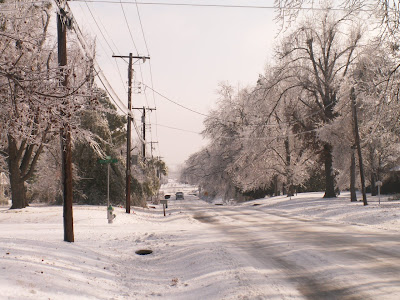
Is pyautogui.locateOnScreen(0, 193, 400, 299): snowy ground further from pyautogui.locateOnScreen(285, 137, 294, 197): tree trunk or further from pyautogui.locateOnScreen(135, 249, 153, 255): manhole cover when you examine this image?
pyautogui.locateOnScreen(285, 137, 294, 197): tree trunk

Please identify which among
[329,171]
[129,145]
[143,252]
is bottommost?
[143,252]

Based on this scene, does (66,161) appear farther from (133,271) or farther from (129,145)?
(129,145)

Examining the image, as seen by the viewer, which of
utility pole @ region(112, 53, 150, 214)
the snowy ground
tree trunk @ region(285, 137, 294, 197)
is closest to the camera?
the snowy ground

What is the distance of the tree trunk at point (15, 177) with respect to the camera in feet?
79.4

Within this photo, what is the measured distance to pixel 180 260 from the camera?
1018 cm

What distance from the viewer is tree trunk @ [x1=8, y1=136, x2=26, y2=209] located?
953 inches

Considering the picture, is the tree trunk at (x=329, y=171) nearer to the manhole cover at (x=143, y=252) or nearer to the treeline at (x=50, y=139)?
the treeline at (x=50, y=139)

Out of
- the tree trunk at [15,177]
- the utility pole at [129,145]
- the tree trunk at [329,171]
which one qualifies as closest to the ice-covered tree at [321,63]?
the tree trunk at [329,171]

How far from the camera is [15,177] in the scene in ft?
80.6

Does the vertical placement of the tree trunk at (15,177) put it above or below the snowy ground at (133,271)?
above

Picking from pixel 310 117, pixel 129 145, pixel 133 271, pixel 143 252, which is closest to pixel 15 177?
pixel 129 145

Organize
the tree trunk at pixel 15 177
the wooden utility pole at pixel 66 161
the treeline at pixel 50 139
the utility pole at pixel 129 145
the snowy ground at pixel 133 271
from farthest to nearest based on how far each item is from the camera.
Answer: the utility pole at pixel 129 145
the tree trunk at pixel 15 177
the wooden utility pole at pixel 66 161
the treeline at pixel 50 139
the snowy ground at pixel 133 271

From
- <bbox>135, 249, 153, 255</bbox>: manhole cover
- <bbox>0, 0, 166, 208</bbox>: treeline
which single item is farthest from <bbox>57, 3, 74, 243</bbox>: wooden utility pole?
<bbox>135, 249, 153, 255</bbox>: manhole cover

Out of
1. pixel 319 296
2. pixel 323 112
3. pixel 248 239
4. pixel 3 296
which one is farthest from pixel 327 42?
pixel 3 296
